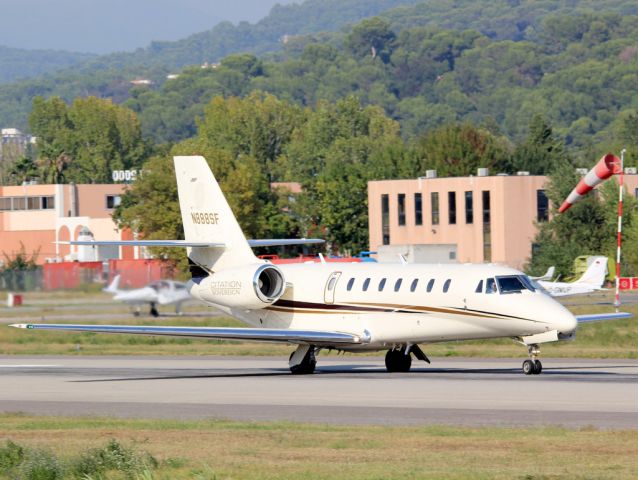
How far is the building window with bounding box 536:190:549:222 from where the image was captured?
110062 millimetres

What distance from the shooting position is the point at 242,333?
35.8 m

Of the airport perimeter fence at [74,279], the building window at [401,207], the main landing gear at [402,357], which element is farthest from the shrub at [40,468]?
the building window at [401,207]

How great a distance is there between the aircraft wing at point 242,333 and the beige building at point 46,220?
329 feet

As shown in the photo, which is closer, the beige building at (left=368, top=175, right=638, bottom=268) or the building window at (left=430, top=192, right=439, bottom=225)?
the beige building at (left=368, top=175, right=638, bottom=268)

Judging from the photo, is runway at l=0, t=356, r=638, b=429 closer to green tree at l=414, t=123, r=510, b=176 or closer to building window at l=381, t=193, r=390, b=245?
building window at l=381, t=193, r=390, b=245

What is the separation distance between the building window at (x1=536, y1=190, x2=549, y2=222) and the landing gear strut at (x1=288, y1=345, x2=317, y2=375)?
7400cm

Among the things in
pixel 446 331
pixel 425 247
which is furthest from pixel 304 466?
pixel 425 247

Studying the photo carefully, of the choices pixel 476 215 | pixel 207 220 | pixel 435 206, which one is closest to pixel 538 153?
pixel 435 206

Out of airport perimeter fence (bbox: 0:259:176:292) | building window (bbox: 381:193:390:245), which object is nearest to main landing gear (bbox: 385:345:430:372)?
airport perimeter fence (bbox: 0:259:176:292)

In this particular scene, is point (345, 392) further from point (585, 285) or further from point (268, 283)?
point (585, 285)

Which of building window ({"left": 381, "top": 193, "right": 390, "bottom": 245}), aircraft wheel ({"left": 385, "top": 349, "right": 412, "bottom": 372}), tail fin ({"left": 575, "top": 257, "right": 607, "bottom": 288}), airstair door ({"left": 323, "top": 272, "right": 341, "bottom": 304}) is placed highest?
building window ({"left": 381, "top": 193, "right": 390, "bottom": 245})

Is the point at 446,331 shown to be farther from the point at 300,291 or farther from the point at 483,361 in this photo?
the point at 483,361

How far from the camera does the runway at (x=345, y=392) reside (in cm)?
2711

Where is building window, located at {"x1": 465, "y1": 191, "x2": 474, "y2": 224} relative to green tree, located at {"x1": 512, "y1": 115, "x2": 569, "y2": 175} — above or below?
below
